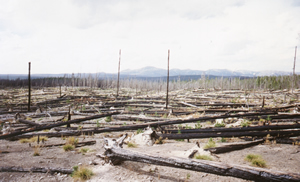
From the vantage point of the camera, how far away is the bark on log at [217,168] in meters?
3.22

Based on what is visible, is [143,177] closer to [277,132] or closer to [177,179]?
[177,179]

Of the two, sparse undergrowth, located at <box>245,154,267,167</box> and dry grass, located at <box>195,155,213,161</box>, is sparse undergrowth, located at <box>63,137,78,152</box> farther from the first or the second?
sparse undergrowth, located at <box>245,154,267,167</box>

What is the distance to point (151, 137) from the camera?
8234 mm

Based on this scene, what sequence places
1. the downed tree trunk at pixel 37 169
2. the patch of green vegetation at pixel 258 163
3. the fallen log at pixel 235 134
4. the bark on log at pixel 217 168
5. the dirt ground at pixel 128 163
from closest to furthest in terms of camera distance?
1. the bark on log at pixel 217 168
2. the dirt ground at pixel 128 163
3. the patch of green vegetation at pixel 258 163
4. the downed tree trunk at pixel 37 169
5. the fallen log at pixel 235 134

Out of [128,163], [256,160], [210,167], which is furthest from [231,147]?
[128,163]

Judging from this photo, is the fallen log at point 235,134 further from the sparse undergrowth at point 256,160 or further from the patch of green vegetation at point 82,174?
the patch of green vegetation at point 82,174

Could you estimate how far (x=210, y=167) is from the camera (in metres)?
3.88

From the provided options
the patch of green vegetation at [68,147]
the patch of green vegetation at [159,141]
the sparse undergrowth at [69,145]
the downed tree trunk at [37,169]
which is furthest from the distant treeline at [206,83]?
the downed tree trunk at [37,169]

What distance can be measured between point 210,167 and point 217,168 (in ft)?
0.49

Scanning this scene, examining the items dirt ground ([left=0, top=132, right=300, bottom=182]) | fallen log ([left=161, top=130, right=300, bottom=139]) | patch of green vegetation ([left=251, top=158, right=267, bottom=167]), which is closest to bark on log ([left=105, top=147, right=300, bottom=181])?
dirt ground ([left=0, top=132, right=300, bottom=182])

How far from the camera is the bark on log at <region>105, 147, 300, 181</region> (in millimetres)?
3216

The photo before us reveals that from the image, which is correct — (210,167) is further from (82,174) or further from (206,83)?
(206,83)

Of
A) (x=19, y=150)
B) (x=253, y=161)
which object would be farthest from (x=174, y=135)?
(x=19, y=150)

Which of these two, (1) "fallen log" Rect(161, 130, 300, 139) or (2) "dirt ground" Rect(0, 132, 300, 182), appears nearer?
(2) "dirt ground" Rect(0, 132, 300, 182)
